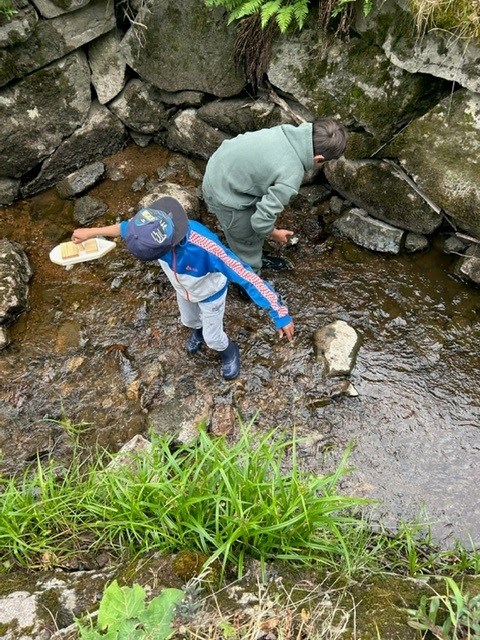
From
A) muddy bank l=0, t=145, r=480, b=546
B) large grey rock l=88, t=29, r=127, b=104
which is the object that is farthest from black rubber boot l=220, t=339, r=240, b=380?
large grey rock l=88, t=29, r=127, b=104

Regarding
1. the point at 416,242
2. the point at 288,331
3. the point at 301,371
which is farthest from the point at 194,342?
the point at 416,242

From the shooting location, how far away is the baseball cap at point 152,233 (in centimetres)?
272

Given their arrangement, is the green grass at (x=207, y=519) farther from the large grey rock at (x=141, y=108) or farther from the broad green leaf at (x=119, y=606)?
the large grey rock at (x=141, y=108)

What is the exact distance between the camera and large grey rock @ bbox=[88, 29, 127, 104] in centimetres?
504

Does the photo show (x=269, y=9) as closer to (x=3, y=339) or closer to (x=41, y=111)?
(x=41, y=111)

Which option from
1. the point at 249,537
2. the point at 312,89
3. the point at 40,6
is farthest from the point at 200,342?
the point at 40,6

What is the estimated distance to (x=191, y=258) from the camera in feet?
10.1

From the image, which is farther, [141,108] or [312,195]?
[141,108]

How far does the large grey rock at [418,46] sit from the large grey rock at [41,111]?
290 centimetres

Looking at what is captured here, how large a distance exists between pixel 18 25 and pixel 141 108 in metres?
1.40

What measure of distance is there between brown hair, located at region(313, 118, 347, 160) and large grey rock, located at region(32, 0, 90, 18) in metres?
2.82

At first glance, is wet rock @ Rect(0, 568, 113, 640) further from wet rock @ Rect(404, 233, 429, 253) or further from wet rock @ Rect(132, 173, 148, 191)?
wet rock @ Rect(132, 173, 148, 191)

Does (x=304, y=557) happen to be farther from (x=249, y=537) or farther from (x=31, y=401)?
(x=31, y=401)

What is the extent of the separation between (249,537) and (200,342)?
2090mm
